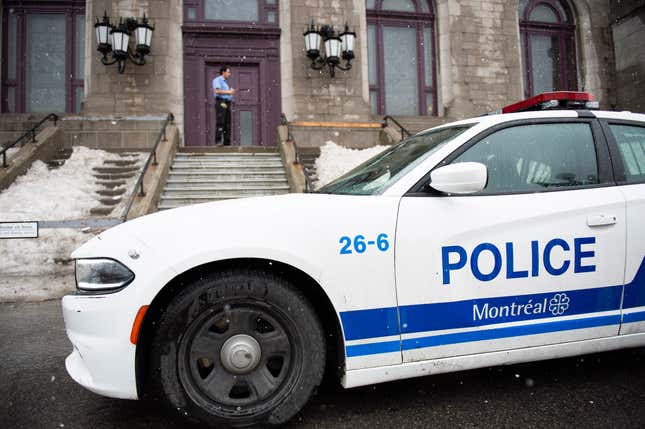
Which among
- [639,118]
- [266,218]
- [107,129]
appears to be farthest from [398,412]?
[107,129]

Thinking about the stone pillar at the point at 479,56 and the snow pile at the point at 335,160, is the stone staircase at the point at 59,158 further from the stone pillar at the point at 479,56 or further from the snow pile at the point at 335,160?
the stone pillar at the point at 479,56

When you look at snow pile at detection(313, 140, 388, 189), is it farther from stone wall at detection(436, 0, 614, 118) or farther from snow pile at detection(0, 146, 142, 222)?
stone wall at detection(436, 0, 614, 118)

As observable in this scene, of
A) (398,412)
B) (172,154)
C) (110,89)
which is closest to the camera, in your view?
(398,412)

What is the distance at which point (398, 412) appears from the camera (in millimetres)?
2357

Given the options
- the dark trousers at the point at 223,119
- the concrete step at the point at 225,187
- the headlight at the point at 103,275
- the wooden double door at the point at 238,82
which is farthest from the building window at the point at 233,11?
the headlight at the point at 103,275

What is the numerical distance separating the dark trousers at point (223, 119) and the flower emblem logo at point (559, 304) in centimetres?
995

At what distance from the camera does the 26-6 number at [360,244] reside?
2162 mm

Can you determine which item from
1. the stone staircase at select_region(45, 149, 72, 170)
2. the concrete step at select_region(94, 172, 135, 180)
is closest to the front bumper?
the concrete step at select_region(94, 172, 135, 180)

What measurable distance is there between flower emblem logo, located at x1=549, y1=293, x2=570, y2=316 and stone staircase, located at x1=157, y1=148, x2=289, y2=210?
702cm

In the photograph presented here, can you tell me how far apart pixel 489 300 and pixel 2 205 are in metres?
8.26

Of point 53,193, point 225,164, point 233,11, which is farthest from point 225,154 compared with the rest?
point 233,11

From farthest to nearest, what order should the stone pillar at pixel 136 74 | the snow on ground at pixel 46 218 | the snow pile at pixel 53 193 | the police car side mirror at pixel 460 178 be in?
the stone pillar at pixel 136 74 < the snow pile at pixel 53 193 < the snow on ground at pixel 46 218 < the police car side mirror at pixel 460 178

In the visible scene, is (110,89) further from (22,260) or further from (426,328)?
(426,328)

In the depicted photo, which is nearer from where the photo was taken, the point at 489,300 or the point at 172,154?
the point at 489,300
